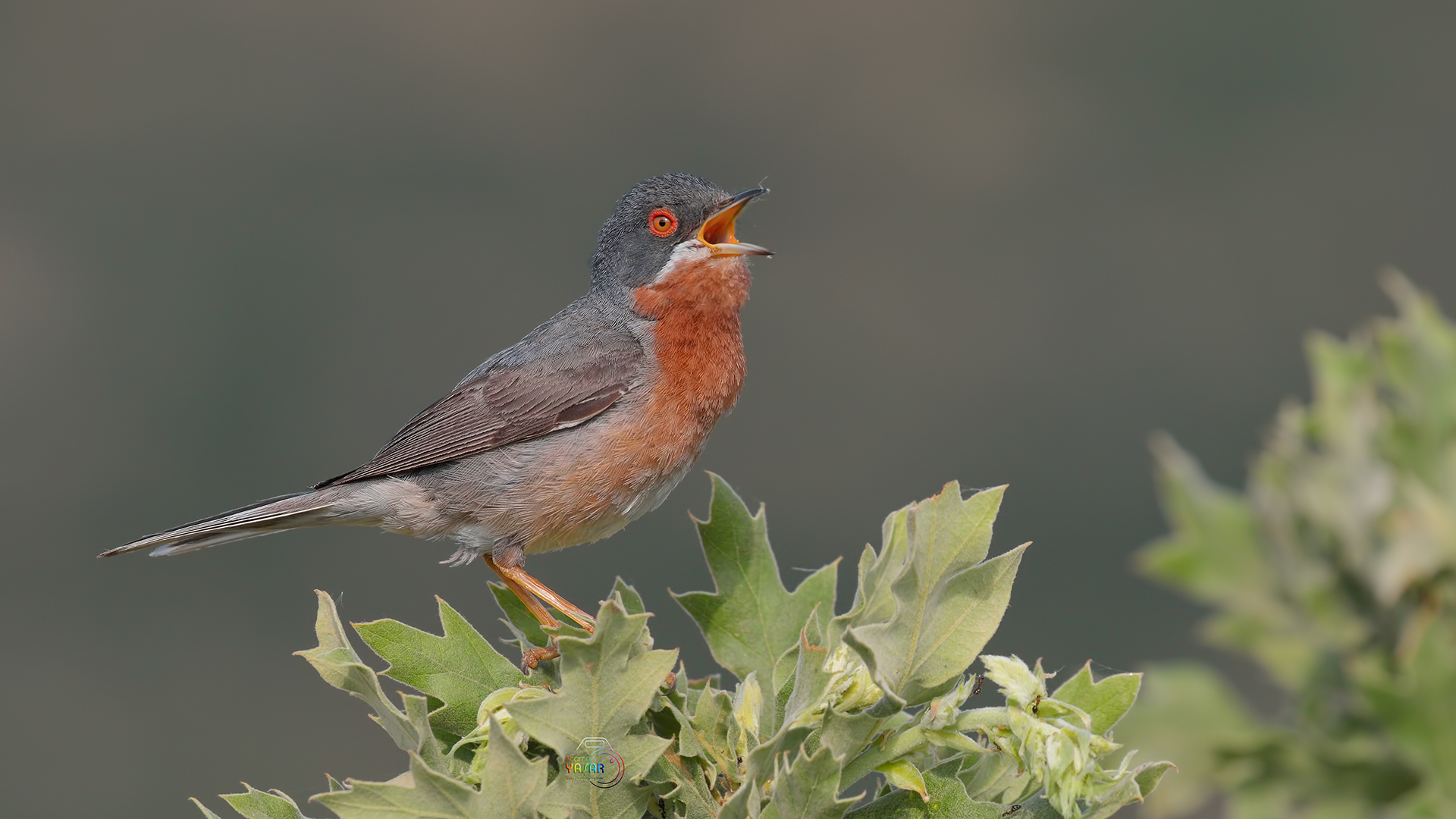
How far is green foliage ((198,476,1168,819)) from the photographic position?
6.19 ft

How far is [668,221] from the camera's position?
4.35m

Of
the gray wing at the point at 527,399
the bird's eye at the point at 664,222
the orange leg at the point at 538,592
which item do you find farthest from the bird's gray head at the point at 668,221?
the orange leg at the point at 538,592

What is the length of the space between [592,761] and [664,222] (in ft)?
8.68

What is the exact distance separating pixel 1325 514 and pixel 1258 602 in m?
0.13

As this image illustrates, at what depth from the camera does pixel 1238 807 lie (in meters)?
1.45

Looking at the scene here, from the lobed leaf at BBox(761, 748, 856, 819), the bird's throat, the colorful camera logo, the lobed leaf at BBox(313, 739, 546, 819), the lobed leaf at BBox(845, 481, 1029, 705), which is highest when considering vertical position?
the bird's throat

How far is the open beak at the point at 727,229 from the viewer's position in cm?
412

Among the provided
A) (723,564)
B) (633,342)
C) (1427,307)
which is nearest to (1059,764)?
(1427,307)

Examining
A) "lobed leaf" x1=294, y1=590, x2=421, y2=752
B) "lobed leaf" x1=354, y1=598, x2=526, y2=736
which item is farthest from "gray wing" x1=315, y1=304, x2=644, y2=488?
"lobed leaf" x1=294, y1=590, x2=421, y2=752

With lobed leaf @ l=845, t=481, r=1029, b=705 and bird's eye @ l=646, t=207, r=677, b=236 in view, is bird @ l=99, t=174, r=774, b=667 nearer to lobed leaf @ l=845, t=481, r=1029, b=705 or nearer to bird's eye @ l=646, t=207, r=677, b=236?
bird's eye @ l=646, t=207, r=677, b=236

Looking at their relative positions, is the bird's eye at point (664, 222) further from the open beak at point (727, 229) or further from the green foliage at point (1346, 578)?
the green foliage at point (1346, 578)

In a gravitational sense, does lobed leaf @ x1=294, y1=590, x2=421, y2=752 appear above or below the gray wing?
below

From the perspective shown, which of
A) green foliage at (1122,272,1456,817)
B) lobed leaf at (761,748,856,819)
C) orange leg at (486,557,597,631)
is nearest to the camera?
green foliage at (1122,272,1456,817)

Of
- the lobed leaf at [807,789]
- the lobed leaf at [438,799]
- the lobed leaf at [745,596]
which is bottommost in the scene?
the lobed leaf at [438,799]
